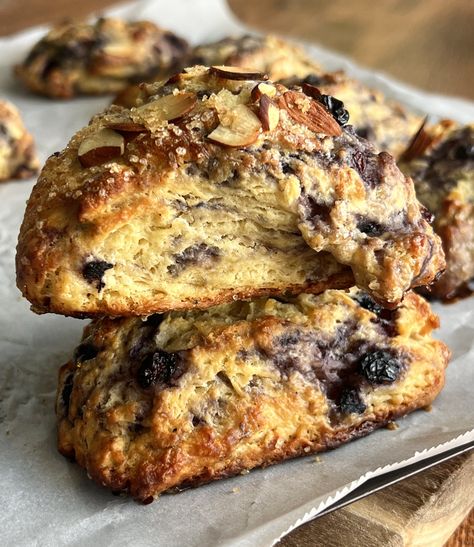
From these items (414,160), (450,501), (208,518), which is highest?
(414,160)

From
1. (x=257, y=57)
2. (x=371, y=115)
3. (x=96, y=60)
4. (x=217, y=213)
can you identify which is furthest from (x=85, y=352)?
(x=96, y=60)

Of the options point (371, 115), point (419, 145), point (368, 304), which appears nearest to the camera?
point (368, 304)

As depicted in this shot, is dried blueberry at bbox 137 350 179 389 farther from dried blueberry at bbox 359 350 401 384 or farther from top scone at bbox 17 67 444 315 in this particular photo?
dried blueberry at bbox 359 350 401 384

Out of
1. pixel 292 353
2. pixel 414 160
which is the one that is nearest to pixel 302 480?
pixel 292 353

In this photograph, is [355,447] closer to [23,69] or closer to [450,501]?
[450,501]

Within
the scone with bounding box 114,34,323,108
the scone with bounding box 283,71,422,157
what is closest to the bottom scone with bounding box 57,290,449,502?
the scone with bounding box 283,71,422,157

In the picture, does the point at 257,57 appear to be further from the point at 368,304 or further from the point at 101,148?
the point at 101,148

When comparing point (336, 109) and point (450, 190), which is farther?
point (450, 190)
